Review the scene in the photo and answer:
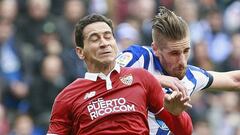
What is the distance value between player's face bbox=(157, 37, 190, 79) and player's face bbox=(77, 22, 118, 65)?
530mm

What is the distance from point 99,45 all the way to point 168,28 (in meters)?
0.68

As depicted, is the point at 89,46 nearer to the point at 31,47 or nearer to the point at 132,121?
the point at 132,121

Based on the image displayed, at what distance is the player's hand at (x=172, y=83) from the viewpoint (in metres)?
6.53

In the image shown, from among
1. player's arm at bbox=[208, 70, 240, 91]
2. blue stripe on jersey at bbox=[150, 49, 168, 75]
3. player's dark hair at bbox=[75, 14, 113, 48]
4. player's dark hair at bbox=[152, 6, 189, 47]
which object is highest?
player's dark hair at bbox=[75, 14, 113, 48]

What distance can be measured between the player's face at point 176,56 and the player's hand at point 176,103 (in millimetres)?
727

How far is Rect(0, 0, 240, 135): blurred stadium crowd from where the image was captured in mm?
13430

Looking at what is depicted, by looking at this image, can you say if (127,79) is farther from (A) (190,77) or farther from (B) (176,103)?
(A) (190,77)

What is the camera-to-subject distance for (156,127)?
7.45 meters

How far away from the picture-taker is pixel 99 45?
686cm

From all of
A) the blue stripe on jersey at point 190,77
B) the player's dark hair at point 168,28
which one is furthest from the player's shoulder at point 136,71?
the blue stripe on jersey at point 190,77

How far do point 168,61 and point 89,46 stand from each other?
72cm

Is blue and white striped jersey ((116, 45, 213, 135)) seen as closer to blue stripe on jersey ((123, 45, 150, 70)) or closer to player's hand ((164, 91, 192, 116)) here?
blue stripe on jersey ((123, 45, 150, 70))

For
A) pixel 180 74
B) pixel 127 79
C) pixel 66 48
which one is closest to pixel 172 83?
pixel 127 79

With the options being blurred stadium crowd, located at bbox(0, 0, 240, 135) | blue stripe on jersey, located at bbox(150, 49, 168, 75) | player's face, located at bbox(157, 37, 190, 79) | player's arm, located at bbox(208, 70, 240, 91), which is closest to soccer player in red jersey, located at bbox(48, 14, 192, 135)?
player's face, located at bbox(157, 37, 190, 79)
